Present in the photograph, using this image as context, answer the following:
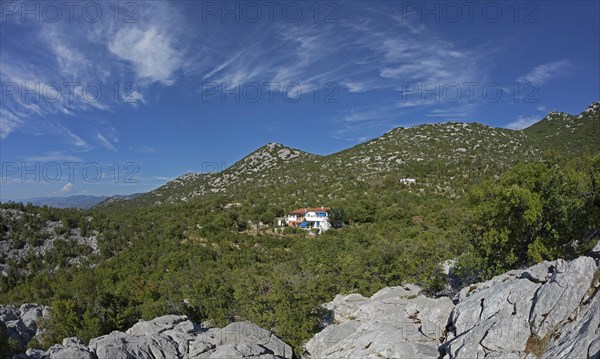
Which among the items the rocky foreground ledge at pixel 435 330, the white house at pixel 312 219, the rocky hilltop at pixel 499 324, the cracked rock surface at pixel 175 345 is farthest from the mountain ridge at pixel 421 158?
the cracked rock surface at pixel 175 345

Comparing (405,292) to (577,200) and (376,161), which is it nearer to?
(577,200)

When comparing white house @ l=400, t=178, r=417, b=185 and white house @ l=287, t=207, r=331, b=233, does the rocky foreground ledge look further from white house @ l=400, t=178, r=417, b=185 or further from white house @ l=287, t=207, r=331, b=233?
white house @ l=400, t=178, r=417, b=185

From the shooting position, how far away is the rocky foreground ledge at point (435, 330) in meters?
11.5

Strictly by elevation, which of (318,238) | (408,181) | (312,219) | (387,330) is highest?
(408,181)

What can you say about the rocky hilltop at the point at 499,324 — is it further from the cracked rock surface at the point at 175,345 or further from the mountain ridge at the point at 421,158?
the mountain ridge at the point at 421,158

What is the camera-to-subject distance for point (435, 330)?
16078mm

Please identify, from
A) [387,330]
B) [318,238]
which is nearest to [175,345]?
[387,330]

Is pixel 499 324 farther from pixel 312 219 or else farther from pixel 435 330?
pixel 312 219

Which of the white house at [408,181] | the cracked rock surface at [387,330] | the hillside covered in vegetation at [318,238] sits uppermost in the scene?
the white house at [408,181]

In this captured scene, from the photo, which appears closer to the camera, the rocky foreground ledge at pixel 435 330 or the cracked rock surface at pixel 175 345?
the rocky foreground ledge at pixel 435 330

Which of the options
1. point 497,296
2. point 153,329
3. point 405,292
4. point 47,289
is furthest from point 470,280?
point 47,289

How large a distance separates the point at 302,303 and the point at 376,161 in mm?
80852

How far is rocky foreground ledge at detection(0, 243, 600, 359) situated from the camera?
1145 centimetres

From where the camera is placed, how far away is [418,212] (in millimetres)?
61125
